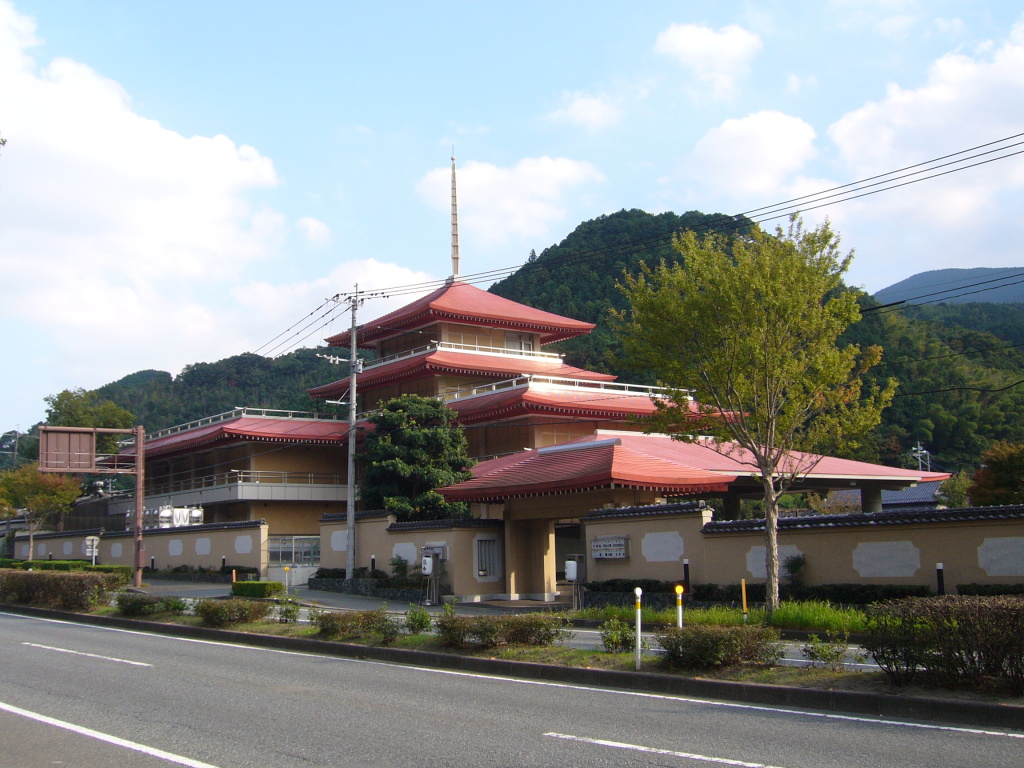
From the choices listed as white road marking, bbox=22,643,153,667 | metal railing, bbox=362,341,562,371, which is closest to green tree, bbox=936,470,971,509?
metal railing, bbox=362,341,562,371

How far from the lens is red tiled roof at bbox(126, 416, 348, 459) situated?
4903cm

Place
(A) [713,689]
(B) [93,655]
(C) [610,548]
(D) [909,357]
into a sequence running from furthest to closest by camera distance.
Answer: (D) [909,357], (C) [610,548], (B) [93,655], (A) [713,689]

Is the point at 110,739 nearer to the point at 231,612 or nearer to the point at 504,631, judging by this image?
the point at 504,631

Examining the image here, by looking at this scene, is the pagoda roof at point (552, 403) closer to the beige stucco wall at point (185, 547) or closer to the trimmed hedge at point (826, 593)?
the beige stucco wall at point (185, 547)

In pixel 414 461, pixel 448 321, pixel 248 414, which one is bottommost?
pixel 414 461

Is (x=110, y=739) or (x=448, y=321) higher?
(x=448, y=321)

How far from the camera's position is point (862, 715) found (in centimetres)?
941

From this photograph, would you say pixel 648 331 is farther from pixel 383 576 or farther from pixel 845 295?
pixel 383 576

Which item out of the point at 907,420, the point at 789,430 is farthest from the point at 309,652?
the point at 907,420

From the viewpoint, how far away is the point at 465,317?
166ft

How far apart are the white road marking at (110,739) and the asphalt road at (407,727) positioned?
24mm

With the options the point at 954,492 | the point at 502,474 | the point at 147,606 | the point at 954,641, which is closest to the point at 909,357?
the point at 954,492

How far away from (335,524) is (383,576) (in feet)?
13.2

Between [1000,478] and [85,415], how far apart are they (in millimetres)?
52517
